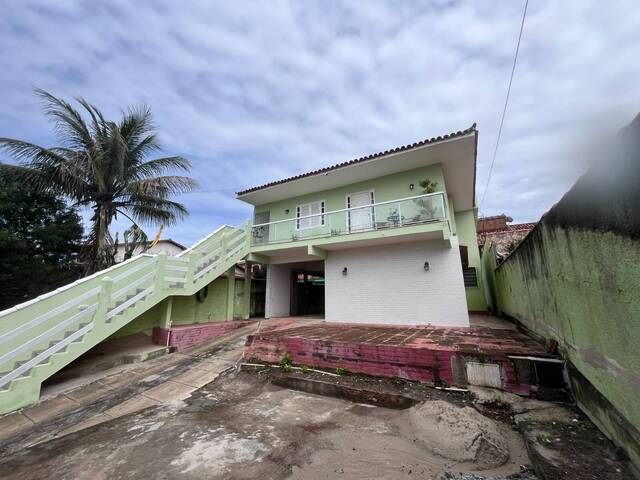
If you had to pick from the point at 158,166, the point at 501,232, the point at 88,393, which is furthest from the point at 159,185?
the point at 501,232

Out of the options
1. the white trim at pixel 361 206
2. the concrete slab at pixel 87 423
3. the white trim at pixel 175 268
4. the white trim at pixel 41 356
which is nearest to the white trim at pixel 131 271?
the white trim at pixel 175 268

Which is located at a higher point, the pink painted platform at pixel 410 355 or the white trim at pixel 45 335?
the white trim at pixel 45 335

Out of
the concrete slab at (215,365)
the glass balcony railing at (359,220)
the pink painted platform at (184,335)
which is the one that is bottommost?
the concrete slab at (215,365)

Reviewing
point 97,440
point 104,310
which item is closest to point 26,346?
point 104,310

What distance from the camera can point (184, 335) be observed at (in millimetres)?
8508

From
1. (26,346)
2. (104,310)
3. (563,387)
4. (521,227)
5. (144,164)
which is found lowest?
(563,387)

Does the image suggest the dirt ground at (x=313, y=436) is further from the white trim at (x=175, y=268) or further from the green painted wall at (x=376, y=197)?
the green painted wall at (x=376, y=197)

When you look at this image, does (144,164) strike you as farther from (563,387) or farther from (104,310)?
(563,387)

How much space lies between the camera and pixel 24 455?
358cm

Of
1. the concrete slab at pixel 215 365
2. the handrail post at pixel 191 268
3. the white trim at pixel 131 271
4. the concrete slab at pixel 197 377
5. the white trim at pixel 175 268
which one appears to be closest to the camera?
the concrete slab at pixel 197 377

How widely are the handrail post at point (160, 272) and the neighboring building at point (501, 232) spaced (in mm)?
14271

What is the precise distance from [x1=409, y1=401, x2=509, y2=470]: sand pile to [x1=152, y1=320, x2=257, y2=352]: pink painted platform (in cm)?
732

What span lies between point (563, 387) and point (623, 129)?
11.9ft

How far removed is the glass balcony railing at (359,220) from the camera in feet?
28.8
